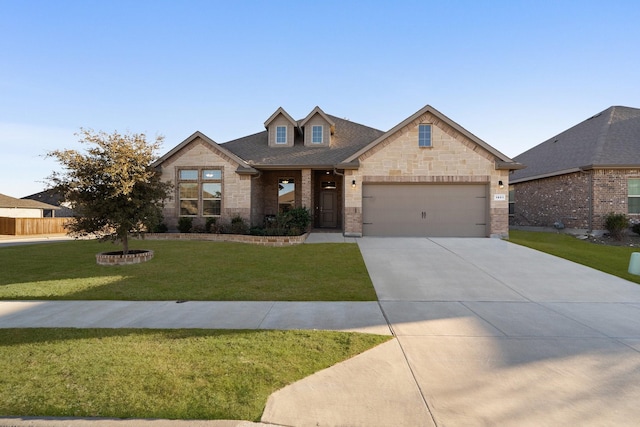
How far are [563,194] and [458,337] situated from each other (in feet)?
60.2

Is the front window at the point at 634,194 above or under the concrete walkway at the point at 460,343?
above

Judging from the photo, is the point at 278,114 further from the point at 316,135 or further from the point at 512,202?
the point at 512,202

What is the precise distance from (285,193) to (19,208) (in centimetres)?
3328

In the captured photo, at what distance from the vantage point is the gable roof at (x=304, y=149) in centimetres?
1579

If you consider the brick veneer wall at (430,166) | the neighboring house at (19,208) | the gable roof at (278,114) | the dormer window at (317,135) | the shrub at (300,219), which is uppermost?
the gable roof at (278,114)

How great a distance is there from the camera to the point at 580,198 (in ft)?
53.2

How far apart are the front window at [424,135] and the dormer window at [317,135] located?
235 inches

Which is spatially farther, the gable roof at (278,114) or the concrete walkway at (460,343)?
the gable roof at (278,114)

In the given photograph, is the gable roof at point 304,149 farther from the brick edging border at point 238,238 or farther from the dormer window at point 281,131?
the brick edging border at point 238,238

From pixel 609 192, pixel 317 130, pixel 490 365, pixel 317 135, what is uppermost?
pixel 317 130

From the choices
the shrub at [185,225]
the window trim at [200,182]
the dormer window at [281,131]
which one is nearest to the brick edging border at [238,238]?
the shrub at [185,225]

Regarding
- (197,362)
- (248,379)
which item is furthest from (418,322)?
(197,362)

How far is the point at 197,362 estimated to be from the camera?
3.36 m

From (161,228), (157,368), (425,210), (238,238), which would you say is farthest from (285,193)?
(157,368)
